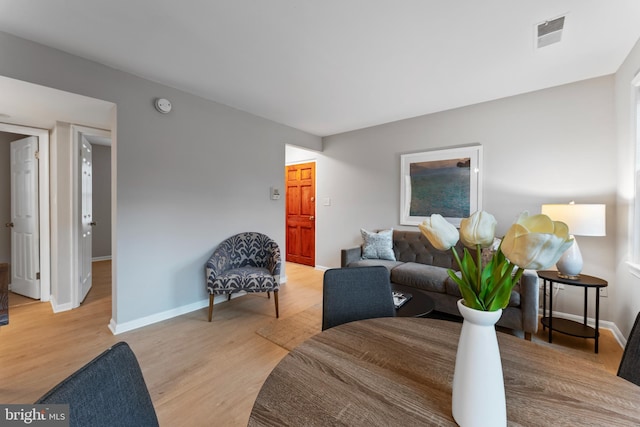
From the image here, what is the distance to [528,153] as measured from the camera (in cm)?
293

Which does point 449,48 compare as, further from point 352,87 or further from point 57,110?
point 57,110

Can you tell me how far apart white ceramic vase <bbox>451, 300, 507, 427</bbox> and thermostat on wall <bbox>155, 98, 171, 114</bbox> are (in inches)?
121

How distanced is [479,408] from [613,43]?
297 cm

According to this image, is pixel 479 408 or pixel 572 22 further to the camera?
pixel 572 22

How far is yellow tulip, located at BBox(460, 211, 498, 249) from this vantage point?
0.65 m

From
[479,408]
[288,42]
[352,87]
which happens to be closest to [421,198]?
[352,87]

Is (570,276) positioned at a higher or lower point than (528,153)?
lower

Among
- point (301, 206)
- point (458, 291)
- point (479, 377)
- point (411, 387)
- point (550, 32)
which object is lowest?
point (458, 291)

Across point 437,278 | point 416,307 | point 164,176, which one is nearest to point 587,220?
point 437,278

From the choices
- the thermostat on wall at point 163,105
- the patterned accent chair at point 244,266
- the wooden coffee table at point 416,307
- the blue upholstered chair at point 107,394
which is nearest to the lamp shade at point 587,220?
the wooden coffee table at point 416,307

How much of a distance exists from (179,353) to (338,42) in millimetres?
2766

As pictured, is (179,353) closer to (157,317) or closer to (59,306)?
(157,317)

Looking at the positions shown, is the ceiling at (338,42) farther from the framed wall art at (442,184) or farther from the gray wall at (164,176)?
the framed wall art at (442,184)

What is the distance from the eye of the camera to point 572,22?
71.4 inches
